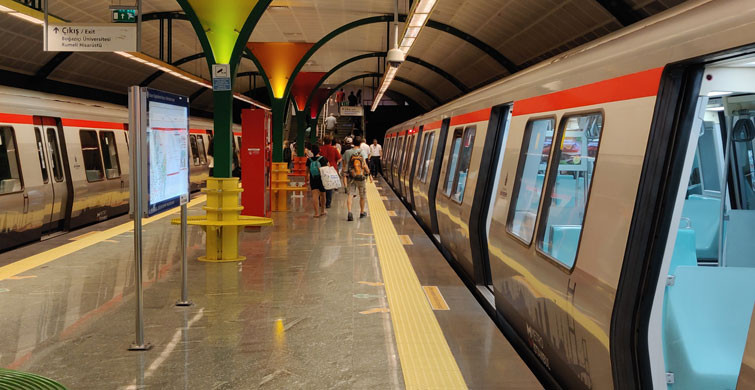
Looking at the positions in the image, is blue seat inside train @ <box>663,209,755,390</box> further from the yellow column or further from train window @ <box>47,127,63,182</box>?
the yellow column

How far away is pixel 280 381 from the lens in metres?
4.58

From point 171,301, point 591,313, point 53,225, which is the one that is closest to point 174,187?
point 171,301

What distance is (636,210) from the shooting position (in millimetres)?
3246

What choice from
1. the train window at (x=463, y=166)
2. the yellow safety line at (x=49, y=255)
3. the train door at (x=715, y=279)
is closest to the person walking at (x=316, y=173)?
the yellow safety line at (x=49, y=255)

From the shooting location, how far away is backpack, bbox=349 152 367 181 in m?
13.6

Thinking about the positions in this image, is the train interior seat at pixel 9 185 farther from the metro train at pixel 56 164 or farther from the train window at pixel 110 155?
the train window at pixel 110 155

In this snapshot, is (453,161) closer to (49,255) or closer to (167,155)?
(167,155)

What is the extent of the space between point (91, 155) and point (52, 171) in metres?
1.86

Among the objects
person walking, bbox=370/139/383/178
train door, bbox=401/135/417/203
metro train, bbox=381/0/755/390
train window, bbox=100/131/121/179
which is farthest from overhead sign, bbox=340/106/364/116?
metro train, bbox=381/0/755/390

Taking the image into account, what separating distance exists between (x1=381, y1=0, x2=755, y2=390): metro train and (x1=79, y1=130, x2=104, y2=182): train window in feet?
30.0

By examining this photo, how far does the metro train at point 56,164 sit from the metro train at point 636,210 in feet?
23.8

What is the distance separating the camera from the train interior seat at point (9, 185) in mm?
9773

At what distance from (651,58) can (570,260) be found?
1.39 m

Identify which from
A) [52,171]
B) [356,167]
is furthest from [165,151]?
[356,167]
